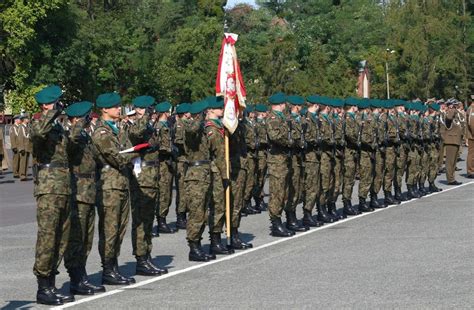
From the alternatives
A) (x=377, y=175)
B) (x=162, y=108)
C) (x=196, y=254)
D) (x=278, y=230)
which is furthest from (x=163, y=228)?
(x=377, y=175)

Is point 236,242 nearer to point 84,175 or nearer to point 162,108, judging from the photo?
point 162,108

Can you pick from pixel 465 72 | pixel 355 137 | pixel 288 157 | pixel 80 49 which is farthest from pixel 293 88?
pixel 288 157

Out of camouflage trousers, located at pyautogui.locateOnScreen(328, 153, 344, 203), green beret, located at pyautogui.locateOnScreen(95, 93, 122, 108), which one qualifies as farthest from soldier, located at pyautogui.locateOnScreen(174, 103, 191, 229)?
green beret, located at pyautogui.locateOnScreen(95, 93, 122, 108)

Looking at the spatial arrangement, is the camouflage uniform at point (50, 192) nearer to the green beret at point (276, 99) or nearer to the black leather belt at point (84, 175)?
the black leather belt at point (84, 175)

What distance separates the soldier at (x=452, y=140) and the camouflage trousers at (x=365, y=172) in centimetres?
660

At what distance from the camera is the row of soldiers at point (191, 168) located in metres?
10.3

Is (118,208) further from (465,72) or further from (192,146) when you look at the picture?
(465,72)

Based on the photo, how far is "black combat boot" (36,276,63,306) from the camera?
10.1m

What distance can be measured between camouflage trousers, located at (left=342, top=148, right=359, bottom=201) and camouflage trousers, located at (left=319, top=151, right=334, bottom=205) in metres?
0.98

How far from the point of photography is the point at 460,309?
Answer: 9.30 metres

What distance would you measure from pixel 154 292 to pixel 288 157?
5.54 metres

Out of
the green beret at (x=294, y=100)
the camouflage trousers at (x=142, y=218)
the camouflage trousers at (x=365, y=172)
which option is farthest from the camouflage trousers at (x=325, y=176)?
the camouflage trousers at (x=142, y=218)

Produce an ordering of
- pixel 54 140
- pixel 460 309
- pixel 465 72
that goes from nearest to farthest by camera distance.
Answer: pixel 460 309 → pixel 54 140 → pixel 465 72

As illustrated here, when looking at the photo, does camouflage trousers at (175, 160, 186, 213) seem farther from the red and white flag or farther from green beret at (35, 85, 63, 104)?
green beret at (35, 85, 63, 104)
